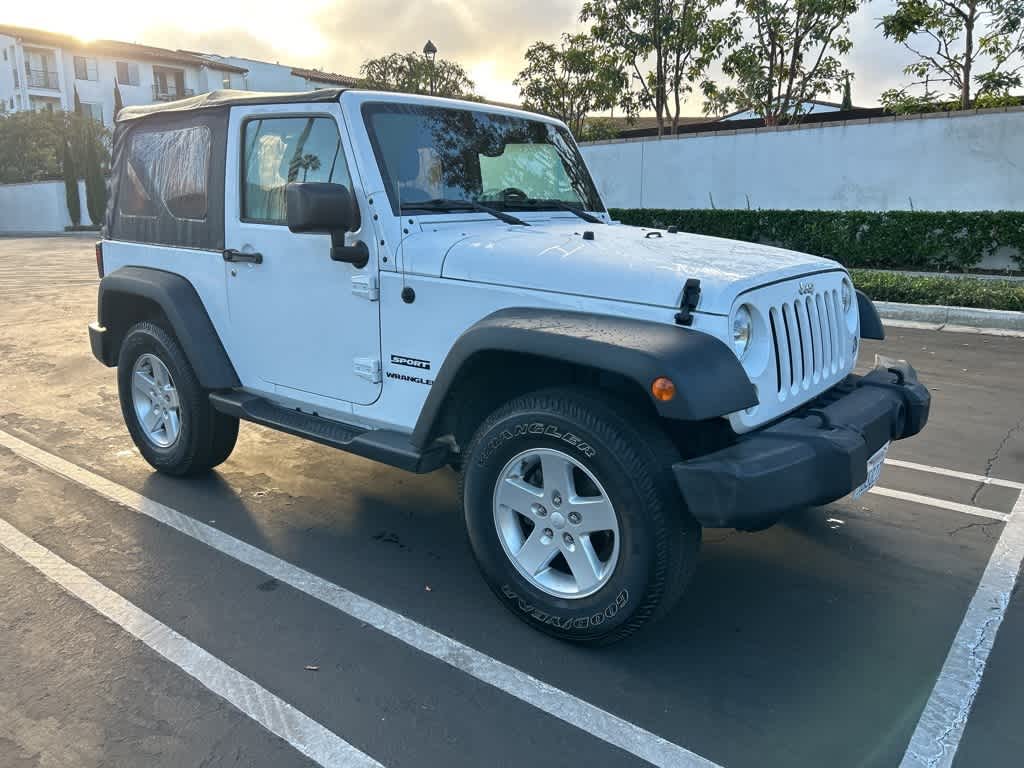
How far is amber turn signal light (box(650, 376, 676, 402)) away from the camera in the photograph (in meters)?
2.48

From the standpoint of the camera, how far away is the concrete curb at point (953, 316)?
29.7 ft

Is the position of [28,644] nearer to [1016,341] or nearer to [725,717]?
[725,717]

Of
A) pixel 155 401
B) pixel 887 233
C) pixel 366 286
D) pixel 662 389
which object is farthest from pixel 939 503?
pixel 887 233

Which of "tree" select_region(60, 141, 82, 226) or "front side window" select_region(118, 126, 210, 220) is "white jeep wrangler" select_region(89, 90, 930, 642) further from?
"tree" select_region(60, 141, 82, 226)

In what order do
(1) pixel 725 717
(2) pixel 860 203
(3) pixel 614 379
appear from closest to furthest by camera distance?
(1) pixel 725 717 < (3) pixel 614 379 < (2) pixel 860 203

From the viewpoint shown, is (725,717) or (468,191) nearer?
(725,717)

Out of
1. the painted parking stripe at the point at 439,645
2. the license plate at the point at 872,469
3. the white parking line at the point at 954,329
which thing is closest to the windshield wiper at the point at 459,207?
the painted parking stripe at the point at 439,645

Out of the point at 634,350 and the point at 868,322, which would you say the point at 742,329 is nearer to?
the point at 634,350

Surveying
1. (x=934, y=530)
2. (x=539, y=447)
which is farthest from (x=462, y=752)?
(x=934, y=530)

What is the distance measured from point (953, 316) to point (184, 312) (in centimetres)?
863

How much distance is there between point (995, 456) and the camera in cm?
504

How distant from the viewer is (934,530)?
4.01 metres

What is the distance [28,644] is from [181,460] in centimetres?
165

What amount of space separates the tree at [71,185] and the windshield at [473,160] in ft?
124
